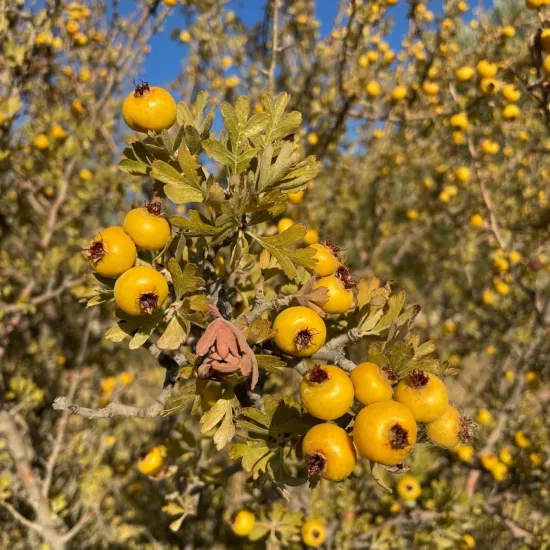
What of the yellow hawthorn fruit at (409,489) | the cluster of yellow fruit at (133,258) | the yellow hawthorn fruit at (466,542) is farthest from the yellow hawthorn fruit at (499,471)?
the cluster of yellow fruit at (133,258)

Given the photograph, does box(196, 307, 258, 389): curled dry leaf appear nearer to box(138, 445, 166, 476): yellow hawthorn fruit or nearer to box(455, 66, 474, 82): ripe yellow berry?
box(138, 445, 166, 476): yellow hawthorn fruit

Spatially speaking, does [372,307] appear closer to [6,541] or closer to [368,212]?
[6,541]

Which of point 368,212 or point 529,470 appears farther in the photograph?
point 368,212

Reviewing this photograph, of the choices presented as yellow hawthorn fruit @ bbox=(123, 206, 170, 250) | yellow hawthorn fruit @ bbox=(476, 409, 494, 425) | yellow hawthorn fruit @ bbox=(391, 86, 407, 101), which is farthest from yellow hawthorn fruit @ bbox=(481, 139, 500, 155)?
yellow hawthorn fruit @ bbox=(123, 206, 170, 250)

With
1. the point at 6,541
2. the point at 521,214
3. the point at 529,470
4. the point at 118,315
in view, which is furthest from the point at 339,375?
the point at 521,214

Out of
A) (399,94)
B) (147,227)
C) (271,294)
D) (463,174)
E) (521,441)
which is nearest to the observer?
(147,227)

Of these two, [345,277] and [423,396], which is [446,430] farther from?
[345,277]

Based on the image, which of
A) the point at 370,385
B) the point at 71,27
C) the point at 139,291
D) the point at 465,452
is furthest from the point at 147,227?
the point at 71,27
